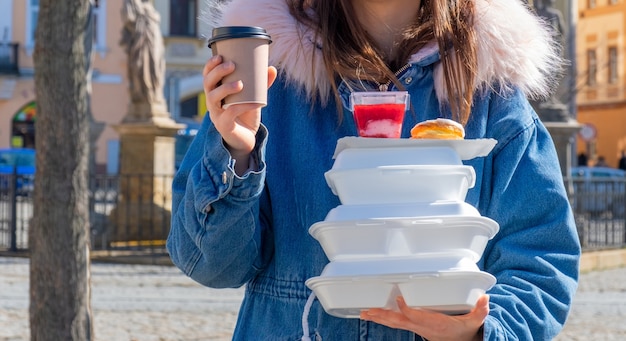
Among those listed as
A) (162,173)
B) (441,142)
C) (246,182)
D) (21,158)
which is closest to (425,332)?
(441,142)

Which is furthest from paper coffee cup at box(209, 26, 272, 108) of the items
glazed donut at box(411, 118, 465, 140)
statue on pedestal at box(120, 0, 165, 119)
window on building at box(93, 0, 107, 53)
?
window on building at box(93, 0, 107, 53)

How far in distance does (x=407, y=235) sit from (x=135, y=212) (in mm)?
12743

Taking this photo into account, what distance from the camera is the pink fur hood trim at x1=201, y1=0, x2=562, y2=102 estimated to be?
217 cm

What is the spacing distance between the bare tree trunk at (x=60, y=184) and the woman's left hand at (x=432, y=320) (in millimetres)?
3447

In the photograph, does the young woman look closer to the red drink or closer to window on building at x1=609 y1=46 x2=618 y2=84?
the red drink

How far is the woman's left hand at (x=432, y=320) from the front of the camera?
1760mm

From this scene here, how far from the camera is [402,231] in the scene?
1.75 m

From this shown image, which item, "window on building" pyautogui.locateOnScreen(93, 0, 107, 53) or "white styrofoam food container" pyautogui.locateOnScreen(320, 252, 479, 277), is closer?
"white styrofoam food container" pyautogui.locateOnScreen(320, 252, 479, 277)

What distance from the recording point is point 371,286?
5.79 feet

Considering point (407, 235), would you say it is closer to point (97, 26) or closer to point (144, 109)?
point (144, 109)

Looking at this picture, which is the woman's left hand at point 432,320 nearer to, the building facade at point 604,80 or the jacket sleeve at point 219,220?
the jacket sleeve at point 219,220

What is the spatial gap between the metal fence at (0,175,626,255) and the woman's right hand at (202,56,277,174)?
39.4 feet

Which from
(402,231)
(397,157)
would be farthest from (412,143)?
(402,231)

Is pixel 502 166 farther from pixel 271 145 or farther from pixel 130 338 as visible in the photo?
pixel 130 338
